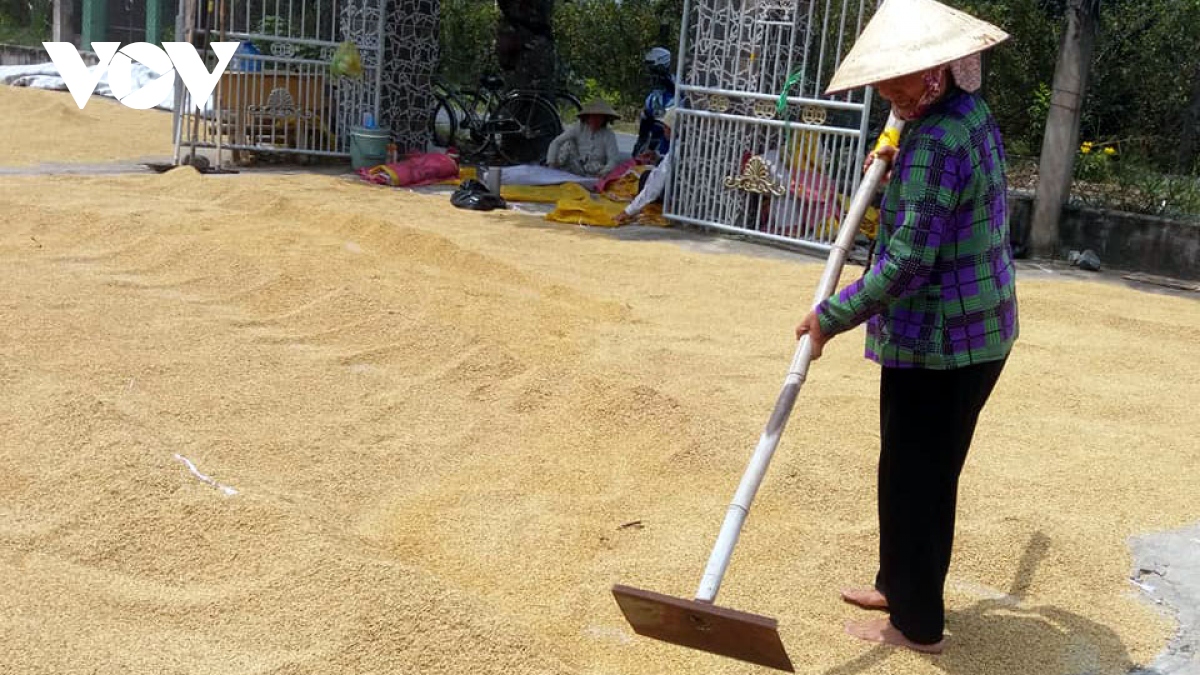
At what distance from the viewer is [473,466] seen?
4.16m

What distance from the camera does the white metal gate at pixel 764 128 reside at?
855 cm

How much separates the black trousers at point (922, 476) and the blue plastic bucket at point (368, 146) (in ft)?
27.4

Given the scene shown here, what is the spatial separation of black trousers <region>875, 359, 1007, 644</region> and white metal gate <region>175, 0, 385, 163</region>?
8315 millimetres

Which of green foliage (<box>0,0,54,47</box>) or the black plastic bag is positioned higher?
green foliage (<box>0,0,54,47</box>)

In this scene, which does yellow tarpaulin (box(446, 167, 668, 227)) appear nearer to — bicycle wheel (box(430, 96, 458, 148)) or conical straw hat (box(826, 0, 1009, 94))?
bicycle wheel (box(430, 96, 458, 148))

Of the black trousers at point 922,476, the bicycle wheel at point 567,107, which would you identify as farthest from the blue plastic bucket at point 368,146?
the black trousers at point 922,476

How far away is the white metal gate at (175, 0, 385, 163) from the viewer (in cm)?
1055

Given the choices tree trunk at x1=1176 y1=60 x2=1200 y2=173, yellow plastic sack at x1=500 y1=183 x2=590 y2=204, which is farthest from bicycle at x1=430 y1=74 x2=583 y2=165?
tree trunk at x1=1176 y1=60 x2=1200 y2=173

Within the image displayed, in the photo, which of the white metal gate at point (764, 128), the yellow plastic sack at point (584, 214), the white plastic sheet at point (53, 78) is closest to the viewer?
the white metal gate at point (764, 128)

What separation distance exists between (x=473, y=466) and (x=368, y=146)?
718cm

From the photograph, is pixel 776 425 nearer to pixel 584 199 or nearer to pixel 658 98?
pixel 584 199

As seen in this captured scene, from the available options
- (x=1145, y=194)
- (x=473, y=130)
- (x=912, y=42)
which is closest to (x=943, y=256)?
(x=912, y=42)

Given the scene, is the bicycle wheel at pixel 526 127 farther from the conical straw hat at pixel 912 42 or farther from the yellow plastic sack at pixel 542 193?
the conical straw hat at pixel 912 42

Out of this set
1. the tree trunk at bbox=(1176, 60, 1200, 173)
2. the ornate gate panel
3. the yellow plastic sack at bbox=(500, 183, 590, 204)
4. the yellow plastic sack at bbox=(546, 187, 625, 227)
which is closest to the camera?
the yellow plastic sack at bbox=(546, 187, 625, 227)
